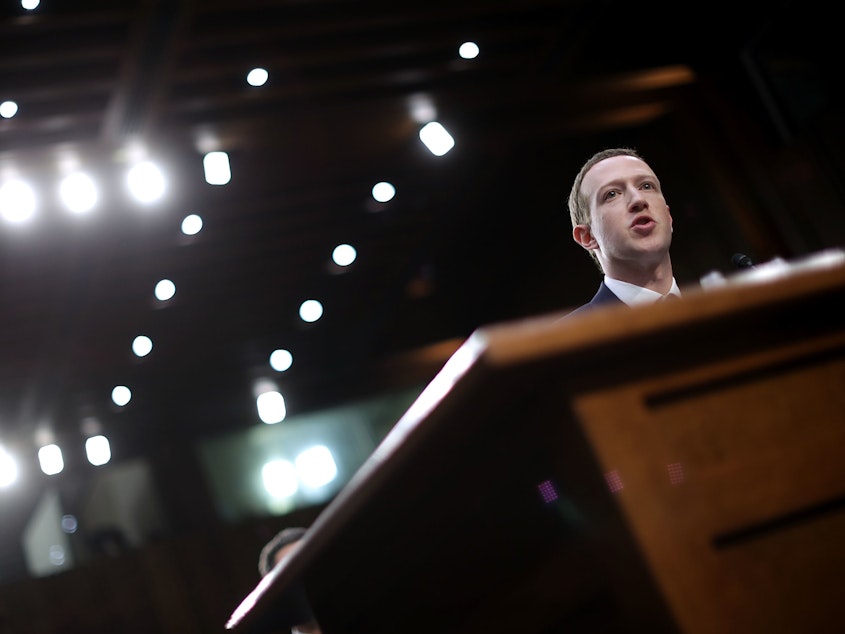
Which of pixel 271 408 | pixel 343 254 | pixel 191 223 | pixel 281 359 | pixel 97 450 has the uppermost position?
pixel 191 223

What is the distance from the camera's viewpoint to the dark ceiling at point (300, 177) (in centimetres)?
462

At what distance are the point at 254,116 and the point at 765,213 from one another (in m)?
2.65

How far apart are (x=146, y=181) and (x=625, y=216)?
11.7 ft

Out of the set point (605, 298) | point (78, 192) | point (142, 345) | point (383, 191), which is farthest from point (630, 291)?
point (142, 345)

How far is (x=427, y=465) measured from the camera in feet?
3.61

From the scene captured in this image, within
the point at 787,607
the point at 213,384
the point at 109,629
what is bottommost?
the point at 787,607

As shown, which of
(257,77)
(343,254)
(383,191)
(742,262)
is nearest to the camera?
(742,262)

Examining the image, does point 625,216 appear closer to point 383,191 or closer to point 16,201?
point 16,201

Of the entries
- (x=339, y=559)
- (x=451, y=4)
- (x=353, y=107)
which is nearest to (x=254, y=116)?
(x=353, y=107)

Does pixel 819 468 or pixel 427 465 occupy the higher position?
pixel 427 465

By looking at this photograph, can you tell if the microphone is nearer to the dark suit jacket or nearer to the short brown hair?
the dark suit jacket

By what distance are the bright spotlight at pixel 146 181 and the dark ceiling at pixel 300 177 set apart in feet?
0.22

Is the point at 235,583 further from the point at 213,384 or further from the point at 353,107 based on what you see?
the point at 353,107

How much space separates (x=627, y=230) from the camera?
1932 millimetres
